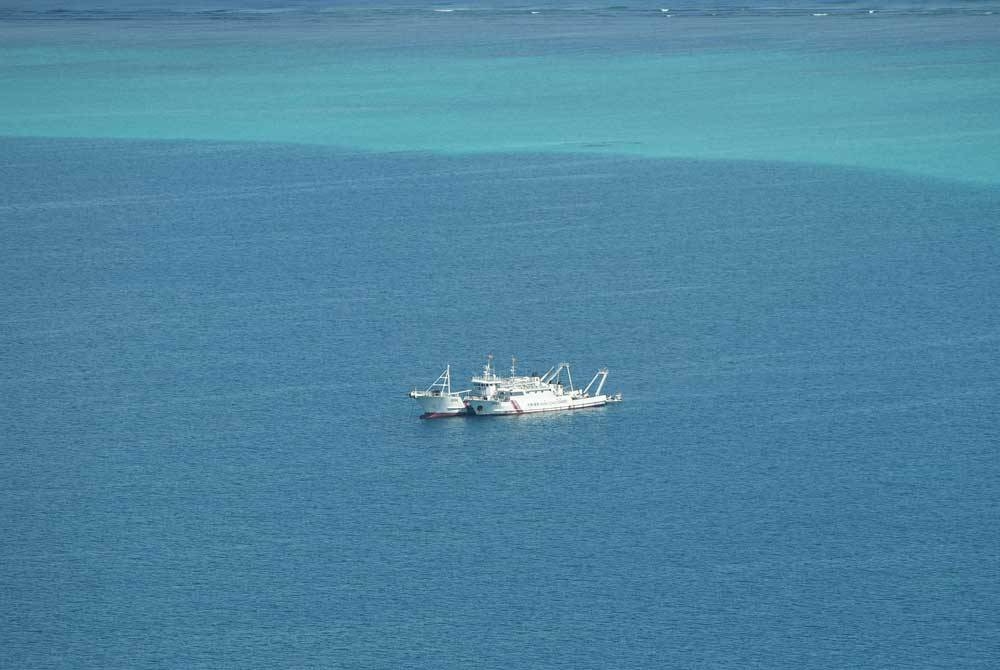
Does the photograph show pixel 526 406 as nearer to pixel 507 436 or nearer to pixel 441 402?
pixel 507 436

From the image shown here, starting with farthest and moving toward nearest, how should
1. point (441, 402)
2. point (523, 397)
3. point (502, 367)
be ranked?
point (502, 367)
point (523, 397)
point (441, 402)

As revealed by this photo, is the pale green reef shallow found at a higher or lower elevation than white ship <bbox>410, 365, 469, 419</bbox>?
higher

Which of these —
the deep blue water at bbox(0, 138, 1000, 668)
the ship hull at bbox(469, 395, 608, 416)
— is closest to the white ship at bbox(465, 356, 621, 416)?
the ship hull at bbox(469, 395, 608, 416)

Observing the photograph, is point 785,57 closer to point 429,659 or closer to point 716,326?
point 716,326

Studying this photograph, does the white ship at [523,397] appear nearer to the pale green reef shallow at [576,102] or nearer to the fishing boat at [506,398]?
the fishing boat at [506,398]

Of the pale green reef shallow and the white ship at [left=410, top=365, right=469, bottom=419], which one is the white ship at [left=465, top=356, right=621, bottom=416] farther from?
the pale green reef shallow

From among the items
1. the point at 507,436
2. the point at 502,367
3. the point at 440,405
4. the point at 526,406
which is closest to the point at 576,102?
the point at 502,367

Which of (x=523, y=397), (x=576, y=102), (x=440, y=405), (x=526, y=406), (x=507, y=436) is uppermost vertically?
(x=576, y=102)

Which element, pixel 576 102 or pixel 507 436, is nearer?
pixel 507 436
